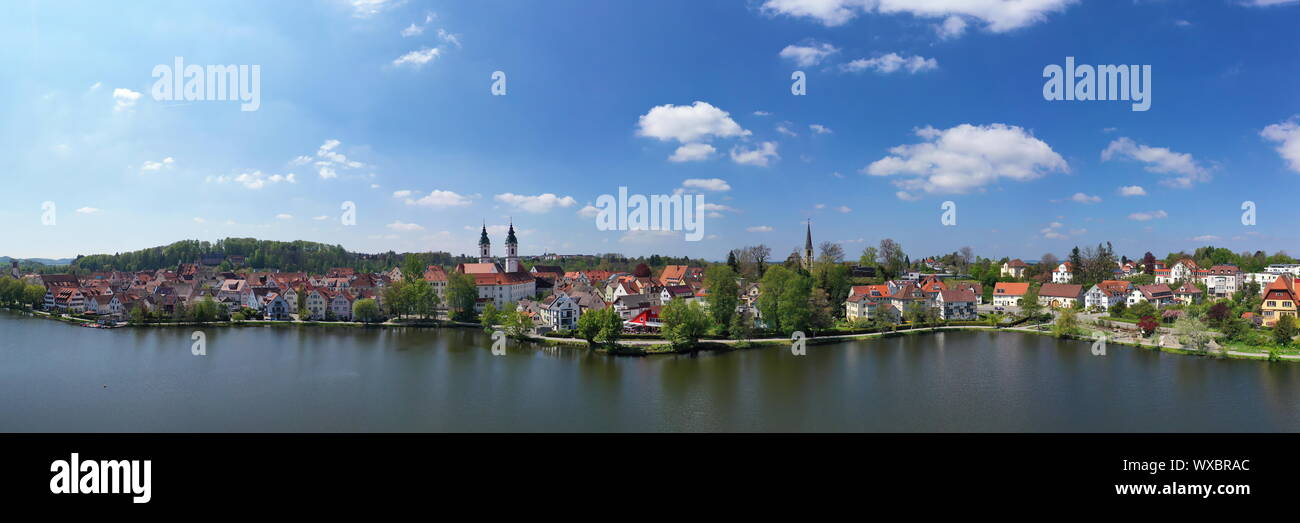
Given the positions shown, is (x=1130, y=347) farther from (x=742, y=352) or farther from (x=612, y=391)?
(x=612, y=391)

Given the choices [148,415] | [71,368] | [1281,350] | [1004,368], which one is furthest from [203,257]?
[1281,350]

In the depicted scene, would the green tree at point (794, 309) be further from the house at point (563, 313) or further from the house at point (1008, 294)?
the house at point (1008, 294)

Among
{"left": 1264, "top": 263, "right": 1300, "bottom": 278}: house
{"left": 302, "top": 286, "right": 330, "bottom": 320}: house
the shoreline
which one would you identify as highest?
{"left": 1264, "top": 263, "right": 1300, "bottom": 278}: house

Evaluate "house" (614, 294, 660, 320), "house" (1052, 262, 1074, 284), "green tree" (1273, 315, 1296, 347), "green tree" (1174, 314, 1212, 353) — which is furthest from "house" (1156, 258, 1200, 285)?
"house" (614, 294, 660, 320)

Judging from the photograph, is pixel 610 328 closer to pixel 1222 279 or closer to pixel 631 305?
pixel 631 305

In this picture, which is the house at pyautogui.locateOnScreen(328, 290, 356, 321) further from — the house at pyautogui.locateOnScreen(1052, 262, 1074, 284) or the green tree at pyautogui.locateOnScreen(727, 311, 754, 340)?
the house at pyautogui.locateOnScreen(1052, 262, 1074, 284)

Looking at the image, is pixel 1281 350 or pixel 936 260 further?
pixel 936 260
